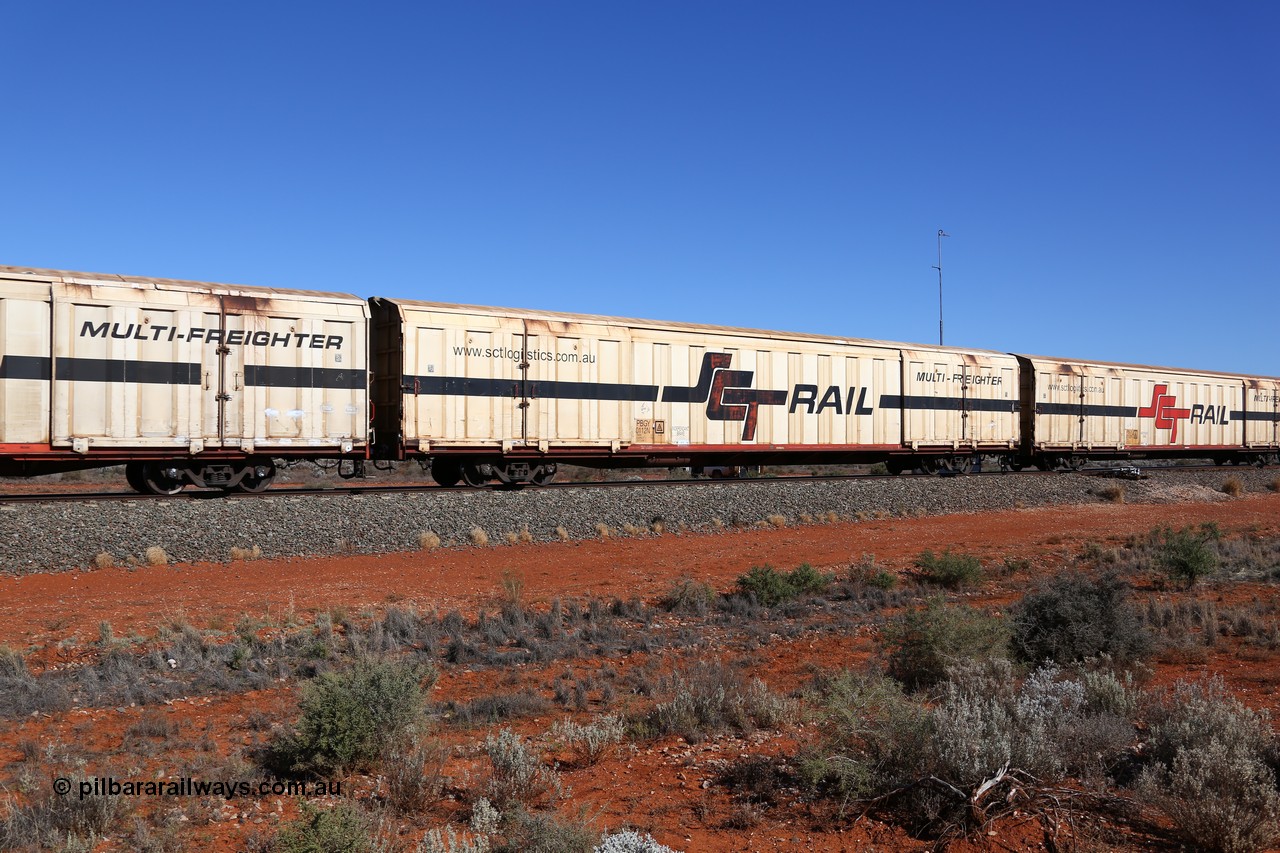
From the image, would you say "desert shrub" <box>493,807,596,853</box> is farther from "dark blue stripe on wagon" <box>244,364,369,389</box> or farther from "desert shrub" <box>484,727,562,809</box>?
"dark blue stripe on wagon" <box>244,364,369,389</box>

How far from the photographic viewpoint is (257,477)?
18.0m

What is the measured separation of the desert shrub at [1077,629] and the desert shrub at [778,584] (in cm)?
431

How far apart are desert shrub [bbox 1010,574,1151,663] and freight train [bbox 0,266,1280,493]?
12.2 meters

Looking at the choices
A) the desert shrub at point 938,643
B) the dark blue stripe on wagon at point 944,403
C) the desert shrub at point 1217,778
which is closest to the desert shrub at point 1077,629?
the desert shrub at point 938,643

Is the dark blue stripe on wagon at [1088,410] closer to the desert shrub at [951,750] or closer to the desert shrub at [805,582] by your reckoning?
the desert shrub at [805,582]

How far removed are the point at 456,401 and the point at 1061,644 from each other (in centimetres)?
1301

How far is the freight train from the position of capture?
15.2 meters

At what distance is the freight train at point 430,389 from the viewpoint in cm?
1523

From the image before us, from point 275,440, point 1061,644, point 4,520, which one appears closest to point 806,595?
point 1061,644

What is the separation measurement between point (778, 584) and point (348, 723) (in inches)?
342

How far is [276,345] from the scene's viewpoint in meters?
17.0

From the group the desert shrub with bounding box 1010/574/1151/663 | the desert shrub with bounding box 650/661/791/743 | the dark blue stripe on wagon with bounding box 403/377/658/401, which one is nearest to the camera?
the desert shrub with bounding box 650/661/791/743

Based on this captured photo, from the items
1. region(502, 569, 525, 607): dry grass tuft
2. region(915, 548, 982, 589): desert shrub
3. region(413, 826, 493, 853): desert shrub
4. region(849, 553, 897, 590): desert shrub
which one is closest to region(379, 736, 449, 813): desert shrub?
region(413, 826, 493, 853): desert shrub

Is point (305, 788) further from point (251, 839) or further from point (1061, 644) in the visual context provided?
point (1061, 644)
